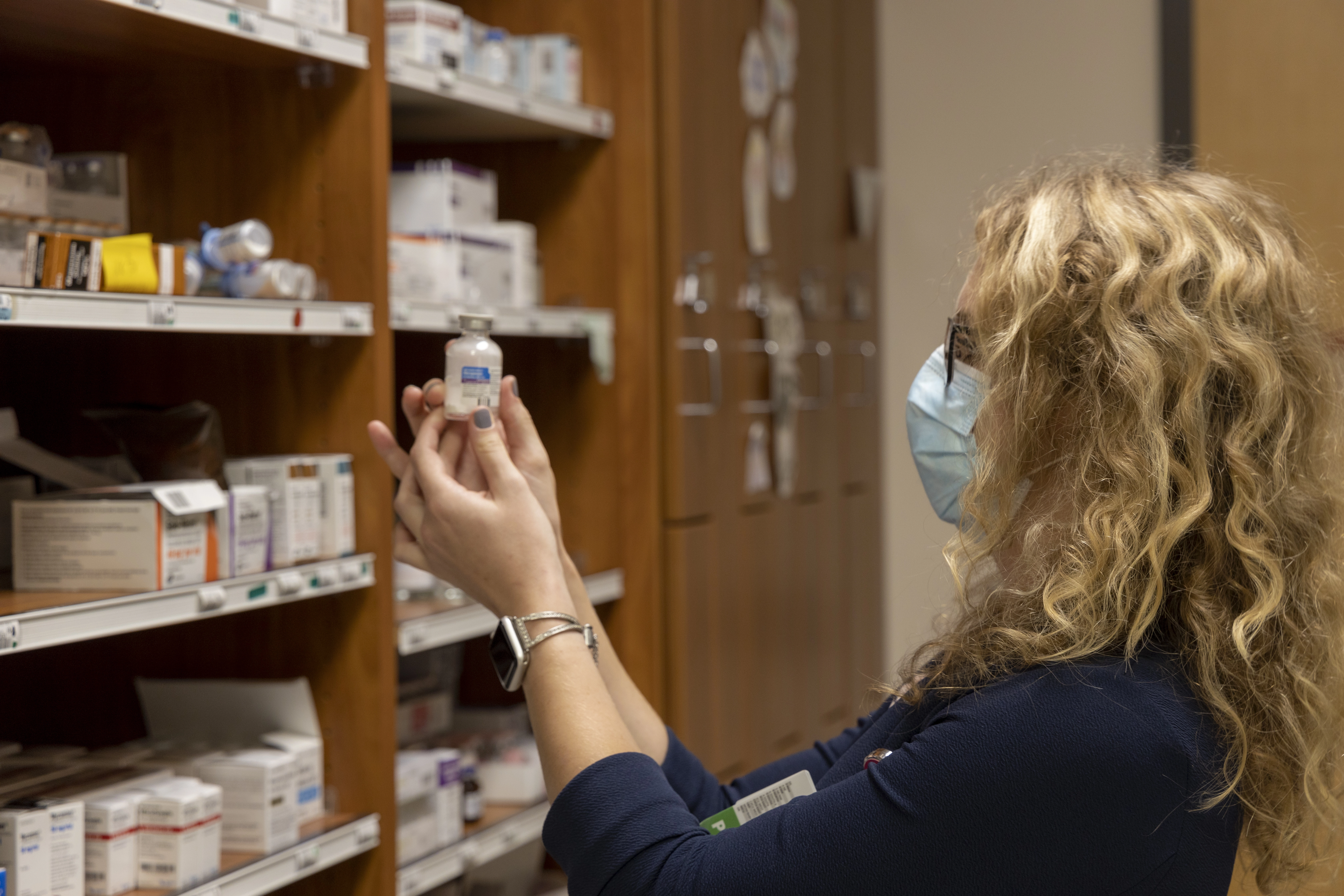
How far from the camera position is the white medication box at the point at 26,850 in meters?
1.58

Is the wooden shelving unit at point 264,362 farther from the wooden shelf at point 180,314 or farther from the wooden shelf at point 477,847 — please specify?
the wooden shelf at point 477,847

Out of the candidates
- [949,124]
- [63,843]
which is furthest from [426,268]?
[949,124]

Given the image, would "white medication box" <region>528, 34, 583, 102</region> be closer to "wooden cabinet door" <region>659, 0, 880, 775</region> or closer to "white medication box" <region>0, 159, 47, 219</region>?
A: "wooden cabinet door" <region>659, 0, 880, 775</region>

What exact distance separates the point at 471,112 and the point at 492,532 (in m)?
1.51

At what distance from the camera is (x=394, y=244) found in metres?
2.33

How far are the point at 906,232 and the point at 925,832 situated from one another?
3815 mm

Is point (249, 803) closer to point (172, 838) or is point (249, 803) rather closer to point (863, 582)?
point (172, 838)

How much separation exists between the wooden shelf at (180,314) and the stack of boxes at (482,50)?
1.66 feet

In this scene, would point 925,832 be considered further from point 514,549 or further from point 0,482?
point 0,482

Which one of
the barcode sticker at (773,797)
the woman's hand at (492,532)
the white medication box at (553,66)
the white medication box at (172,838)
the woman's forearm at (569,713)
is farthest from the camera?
the white medication box at (553,66)

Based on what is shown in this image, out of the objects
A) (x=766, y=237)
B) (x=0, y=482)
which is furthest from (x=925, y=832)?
(x=766, y=237)

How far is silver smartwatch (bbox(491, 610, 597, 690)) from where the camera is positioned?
126cm

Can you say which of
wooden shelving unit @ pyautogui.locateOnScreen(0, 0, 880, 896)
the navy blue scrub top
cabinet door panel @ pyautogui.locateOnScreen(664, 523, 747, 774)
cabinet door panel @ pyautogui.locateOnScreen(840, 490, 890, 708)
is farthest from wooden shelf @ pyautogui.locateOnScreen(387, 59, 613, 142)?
cabinet door panel @ pyautogui.locateOnScreen(840, 490, 890, 708)

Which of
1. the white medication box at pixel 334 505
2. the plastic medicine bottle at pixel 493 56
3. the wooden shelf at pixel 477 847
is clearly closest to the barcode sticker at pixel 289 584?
the white medication box at pixel 334 505
